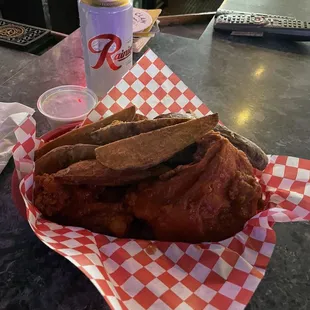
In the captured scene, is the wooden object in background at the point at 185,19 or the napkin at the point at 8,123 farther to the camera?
the wooden object in background at the point at 185,19

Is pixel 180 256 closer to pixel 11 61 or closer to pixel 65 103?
pixel 65 103

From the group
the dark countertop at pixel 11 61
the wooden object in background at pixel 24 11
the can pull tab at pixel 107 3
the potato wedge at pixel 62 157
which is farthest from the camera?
the wooden object in background at pixel 24 11

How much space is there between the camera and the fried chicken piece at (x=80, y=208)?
763 mm

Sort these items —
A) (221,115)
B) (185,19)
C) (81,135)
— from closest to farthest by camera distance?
(81,135), (221,115), (185,19)

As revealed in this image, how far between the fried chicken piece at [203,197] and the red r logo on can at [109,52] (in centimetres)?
46


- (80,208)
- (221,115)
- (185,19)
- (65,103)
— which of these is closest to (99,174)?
(80,208)

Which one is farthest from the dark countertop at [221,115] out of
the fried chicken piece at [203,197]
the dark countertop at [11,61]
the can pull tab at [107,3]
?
the can pull tab at [107,3]

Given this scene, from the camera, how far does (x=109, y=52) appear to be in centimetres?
110

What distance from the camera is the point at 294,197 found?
0.80 m

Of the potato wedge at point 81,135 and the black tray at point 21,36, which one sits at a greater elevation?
the potato wedge at point 81,135

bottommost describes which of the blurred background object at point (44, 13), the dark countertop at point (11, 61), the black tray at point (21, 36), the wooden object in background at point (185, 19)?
the blurred background object at point (44, 13)

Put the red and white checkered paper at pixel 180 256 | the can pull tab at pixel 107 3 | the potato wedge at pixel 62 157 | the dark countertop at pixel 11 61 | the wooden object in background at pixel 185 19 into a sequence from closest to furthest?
the red and white checkered paper at pixel 180 256
the potato wedge at pixel 62 157
the can pull tab at pixel 107 3
the dark countertop at pixel 11 61
the wooden object in background at pixel 185 19

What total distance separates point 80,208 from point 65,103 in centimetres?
40

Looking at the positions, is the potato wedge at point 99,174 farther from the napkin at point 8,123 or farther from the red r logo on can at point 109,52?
the red r logo on can at point 109,52
